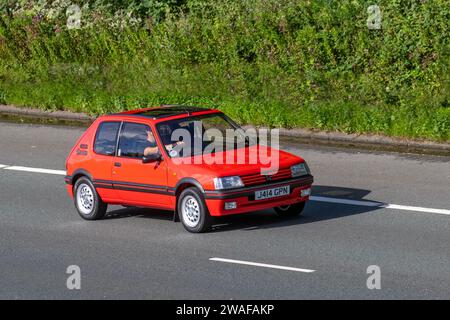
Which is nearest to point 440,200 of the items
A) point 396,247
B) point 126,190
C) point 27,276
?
point 396,247

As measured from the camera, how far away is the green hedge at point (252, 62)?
2505cm

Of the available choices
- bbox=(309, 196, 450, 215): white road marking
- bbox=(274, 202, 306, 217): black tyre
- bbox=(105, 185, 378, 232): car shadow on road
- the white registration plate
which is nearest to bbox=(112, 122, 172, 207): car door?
bbox=(105, 185, 378, 232): car shadow on road

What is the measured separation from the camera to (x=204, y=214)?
16.8m

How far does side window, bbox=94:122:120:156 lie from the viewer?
1842cm

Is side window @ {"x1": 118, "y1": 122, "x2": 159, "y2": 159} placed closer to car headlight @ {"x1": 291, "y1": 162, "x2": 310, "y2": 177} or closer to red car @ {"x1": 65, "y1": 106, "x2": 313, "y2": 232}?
red car @ {"x1": 65, "y1": 106, "x2": 313, "y2": 232}

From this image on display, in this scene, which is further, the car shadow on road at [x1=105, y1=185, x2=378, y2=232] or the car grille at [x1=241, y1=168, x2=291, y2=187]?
the car shadow on road at [x1=105, y1=185, x2=378, y2=232]

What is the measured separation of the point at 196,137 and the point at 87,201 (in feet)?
7.06

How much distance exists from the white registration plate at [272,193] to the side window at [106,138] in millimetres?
2762

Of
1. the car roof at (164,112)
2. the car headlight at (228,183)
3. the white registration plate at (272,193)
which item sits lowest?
the white registration plate at (272,193)

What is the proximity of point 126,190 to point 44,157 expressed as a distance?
6170mm

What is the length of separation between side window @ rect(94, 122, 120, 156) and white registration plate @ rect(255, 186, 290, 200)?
276cm

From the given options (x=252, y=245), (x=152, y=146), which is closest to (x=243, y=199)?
(x=252, y=245)

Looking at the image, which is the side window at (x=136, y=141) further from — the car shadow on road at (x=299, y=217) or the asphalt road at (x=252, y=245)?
the car shadow on road at (x=299, y=217)

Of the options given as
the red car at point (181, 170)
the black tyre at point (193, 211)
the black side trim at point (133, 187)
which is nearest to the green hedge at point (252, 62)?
the red car at point (181, 170)
